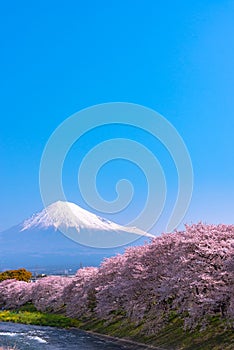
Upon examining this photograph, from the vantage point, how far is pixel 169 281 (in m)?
26.9

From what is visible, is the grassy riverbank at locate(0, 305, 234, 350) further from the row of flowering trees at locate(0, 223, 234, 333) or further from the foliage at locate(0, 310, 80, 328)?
the foliage at locate(0, 310, 80, 328)

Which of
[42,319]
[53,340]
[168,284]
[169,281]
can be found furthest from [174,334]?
[42,319]

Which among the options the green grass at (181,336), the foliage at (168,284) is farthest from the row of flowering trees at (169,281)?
the green grass at (181,336)

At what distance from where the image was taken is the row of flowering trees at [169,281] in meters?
24.4

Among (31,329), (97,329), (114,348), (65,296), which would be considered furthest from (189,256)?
(65,296)

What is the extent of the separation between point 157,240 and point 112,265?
34.1 ft

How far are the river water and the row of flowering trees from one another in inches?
101

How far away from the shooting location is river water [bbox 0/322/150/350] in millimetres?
30812

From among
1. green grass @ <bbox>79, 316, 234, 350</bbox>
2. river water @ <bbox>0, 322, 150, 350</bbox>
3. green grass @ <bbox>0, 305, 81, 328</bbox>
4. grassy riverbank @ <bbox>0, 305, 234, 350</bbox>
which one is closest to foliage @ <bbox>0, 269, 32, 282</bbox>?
green grass @ <bbox>0, 305, 81, 328</bbox>

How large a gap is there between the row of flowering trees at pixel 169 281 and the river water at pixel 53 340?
2558 millimetres

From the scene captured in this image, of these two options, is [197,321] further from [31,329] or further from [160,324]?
[31,329]

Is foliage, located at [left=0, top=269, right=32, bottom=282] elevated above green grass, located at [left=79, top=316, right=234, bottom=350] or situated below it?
above

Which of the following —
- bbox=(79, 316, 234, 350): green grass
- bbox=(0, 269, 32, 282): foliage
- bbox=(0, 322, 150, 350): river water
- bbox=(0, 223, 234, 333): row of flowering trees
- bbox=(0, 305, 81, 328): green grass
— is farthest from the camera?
bbox=(0, 269, 32, 282): foliage

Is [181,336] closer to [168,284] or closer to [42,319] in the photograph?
[168,284]
